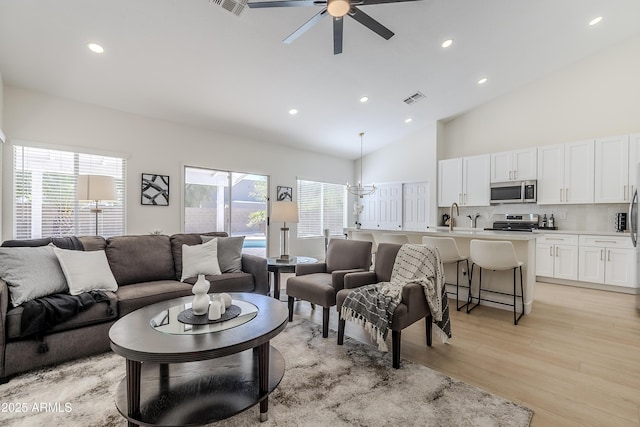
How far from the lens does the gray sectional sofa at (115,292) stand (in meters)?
2.07

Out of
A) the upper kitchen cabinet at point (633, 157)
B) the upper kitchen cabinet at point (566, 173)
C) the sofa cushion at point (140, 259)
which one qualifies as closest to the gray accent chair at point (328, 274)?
the sofa cushion at point (140, 259)

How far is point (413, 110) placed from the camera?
18.8 ft

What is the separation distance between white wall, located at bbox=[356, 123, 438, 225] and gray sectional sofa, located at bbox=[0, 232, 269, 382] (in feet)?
15.1

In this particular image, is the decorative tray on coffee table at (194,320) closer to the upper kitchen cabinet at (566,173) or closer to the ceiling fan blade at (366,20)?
the ceiling fan blade at (366,20)

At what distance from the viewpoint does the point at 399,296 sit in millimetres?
2365

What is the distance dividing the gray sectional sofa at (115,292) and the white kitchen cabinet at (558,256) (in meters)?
4.78

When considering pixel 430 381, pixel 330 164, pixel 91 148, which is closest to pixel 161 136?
pixel 91 148

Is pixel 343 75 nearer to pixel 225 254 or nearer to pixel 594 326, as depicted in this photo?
pixel 225 254

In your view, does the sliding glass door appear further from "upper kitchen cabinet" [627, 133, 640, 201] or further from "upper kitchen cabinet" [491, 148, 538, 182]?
"upper kitchen cabinet" [627, 133, 640, 201]

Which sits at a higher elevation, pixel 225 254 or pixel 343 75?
pixel 343 75

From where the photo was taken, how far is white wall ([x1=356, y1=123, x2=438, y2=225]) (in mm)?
6582

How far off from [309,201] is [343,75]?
11.2 feet

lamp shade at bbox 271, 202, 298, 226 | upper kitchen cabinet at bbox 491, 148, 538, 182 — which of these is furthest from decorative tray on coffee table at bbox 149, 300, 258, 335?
upper kitchen cabinet at bbox 491, 148, 538, 182

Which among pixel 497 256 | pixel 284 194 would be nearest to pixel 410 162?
pixel 284 194
